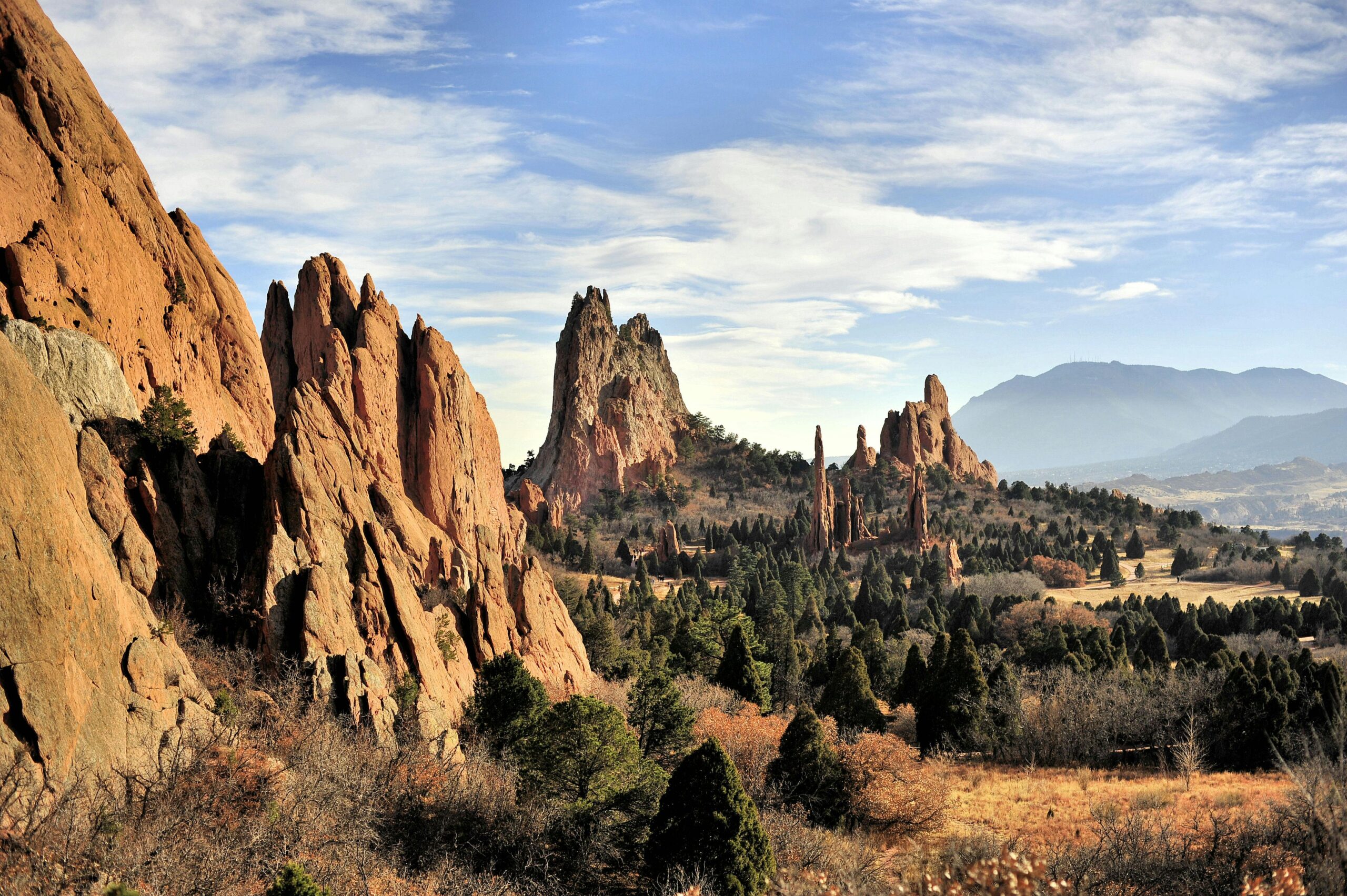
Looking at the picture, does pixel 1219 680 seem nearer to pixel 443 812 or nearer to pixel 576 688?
pixel 576 688

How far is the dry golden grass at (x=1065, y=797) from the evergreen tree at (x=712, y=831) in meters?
8.03

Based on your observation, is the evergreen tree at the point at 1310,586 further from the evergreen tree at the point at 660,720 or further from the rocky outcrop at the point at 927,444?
the evergreen tree at the point at 660,720

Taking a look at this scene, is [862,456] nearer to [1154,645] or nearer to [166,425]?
[1154,645]

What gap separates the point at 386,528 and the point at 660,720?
1458 centimetres

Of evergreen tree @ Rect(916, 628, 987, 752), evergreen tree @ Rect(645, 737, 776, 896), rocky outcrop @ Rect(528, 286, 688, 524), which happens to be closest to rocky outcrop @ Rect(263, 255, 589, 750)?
evergreen tree @ Rect(645, 737, 776, 896)

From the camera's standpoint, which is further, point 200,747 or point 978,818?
point 978,818

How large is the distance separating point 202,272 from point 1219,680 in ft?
180

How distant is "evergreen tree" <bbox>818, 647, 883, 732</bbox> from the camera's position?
46.6 meters

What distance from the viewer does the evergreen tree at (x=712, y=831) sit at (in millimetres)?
25500

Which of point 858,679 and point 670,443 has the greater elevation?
point 670,443

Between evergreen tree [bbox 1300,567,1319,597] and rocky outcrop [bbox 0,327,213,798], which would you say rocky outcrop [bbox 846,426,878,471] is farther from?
rocky outcrop [bbox 0,327,213,798]

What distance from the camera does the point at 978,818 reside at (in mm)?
34406

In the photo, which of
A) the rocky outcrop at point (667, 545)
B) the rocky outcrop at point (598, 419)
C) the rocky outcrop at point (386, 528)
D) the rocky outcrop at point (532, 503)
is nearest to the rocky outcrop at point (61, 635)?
the rocky outcrop at point (386, 528)

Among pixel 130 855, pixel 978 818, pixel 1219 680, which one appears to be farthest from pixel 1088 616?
pixel 130 855
